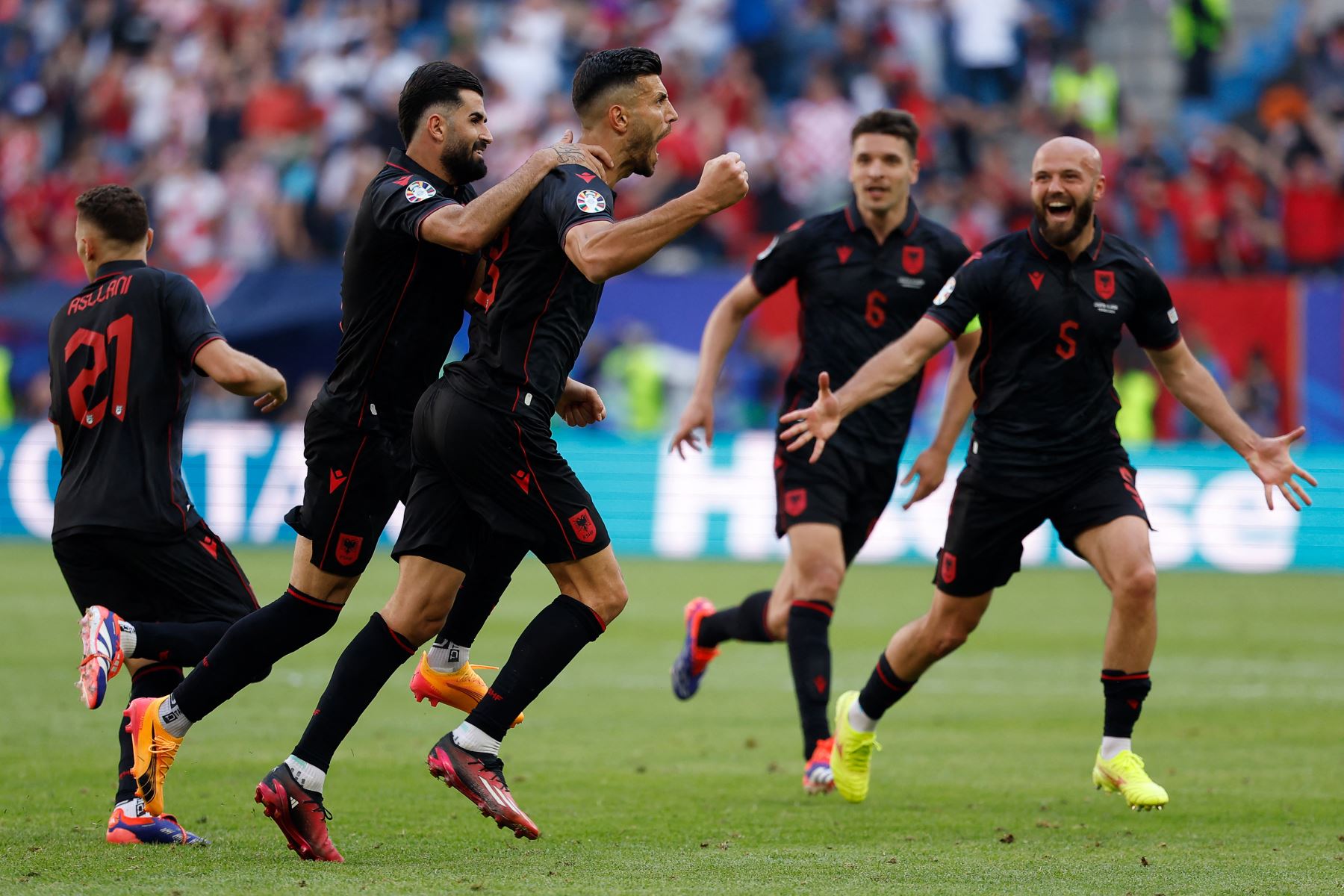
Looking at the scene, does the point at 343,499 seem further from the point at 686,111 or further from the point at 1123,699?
the point at 686,111

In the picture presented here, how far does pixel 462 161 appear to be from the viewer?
18.9 feet

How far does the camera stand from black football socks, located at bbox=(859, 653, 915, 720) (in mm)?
7047

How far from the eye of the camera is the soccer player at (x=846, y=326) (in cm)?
794

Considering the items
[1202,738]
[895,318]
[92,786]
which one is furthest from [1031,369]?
[92,786]

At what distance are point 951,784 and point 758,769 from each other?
0.88 meters

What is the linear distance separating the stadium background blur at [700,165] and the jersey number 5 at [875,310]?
883cm

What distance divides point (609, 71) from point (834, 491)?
9.75 feet

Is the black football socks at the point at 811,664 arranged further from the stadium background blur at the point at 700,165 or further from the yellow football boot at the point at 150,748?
the stadium background blur at the point at 700,165

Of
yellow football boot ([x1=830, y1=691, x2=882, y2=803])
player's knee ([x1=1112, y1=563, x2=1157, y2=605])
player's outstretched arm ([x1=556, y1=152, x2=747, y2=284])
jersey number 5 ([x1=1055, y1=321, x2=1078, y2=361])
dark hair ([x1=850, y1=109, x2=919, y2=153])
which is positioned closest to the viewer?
player's outstretched arm ([x1=556, y1=152, x2=747, y2=284])

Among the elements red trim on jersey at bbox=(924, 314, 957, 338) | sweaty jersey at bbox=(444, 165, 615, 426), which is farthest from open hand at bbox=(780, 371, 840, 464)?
sweaty jersey at bbox=(444, 165, 615, 426)

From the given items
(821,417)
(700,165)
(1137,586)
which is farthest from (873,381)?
(700,165)

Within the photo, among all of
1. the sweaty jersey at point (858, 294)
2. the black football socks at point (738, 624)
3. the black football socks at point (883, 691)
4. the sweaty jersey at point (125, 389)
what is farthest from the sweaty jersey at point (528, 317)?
the black football socks at point (738, 624)

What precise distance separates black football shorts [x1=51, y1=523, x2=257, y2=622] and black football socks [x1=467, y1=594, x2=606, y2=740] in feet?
3.59

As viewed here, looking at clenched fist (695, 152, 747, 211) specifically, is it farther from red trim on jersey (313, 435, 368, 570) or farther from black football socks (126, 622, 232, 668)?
black football socks (126, 622, 232, 668)
